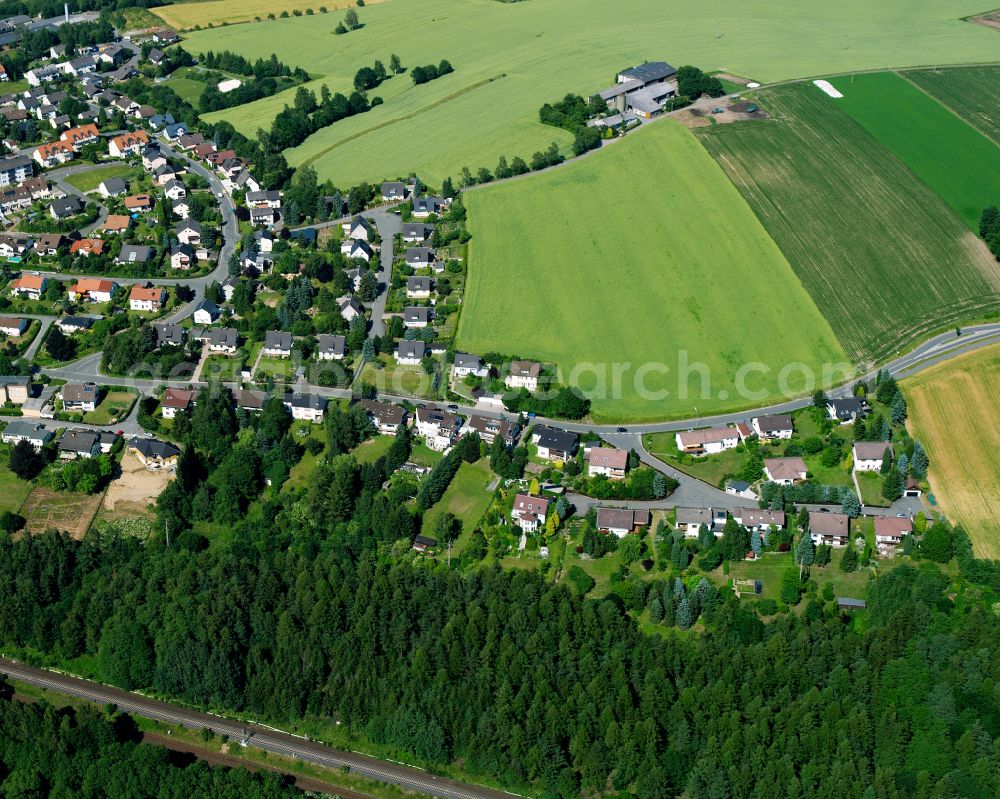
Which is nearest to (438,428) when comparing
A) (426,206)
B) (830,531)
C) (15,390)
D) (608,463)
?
(608,463)

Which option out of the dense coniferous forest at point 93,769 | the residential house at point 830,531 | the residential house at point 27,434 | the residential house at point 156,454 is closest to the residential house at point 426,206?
the residential house at point 156,454

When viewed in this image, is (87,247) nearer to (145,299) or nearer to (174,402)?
(145,299)

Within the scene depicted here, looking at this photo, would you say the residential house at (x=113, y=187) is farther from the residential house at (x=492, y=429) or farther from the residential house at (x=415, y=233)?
the residential house at (x=492, y=429)

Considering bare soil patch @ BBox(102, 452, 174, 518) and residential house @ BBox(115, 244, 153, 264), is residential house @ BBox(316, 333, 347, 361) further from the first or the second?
residential house @ BBox(115, 244, 153, 264)

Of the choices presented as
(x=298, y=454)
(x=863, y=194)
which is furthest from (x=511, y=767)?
(x=863, y=194)

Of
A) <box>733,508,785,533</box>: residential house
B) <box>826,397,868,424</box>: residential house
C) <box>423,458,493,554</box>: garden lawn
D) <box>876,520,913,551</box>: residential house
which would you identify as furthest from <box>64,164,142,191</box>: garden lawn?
<box>876,520,913,551</box>: residential house
